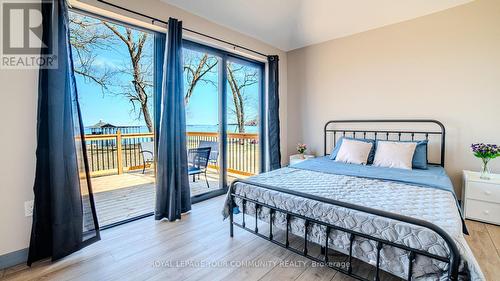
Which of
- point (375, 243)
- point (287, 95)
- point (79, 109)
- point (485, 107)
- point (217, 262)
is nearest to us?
point (375, 243)

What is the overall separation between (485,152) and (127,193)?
4.70 metres

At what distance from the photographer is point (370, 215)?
4.92 feet

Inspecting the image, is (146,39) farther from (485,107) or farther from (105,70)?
(485,107)

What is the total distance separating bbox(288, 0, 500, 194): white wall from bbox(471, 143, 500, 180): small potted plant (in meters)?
0.26

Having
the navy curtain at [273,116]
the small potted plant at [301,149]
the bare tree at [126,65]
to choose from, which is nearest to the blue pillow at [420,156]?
the small potted plant at [301,149]

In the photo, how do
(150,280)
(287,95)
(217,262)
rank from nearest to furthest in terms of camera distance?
(150,280)
(217,262)
(287,95)

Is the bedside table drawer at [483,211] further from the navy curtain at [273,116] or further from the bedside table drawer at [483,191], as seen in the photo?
the navy curtain at [273,116]

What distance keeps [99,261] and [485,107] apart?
14.6 feet

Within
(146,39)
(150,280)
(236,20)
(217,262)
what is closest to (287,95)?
(236,20)

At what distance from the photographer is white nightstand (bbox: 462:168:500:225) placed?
248cm

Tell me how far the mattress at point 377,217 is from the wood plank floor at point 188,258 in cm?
30

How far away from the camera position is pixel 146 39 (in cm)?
295

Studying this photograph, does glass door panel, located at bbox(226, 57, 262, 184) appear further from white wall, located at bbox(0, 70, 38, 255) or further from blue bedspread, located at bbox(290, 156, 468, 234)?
white wall, located at bbox(0, 70, 38, 255)

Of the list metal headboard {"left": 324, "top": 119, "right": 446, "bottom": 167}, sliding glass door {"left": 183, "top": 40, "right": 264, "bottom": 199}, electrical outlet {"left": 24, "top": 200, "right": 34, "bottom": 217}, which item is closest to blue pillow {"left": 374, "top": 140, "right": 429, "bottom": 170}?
metal headboard {"left": 324, "top": 119, "right": 446, "bottom": 167}
